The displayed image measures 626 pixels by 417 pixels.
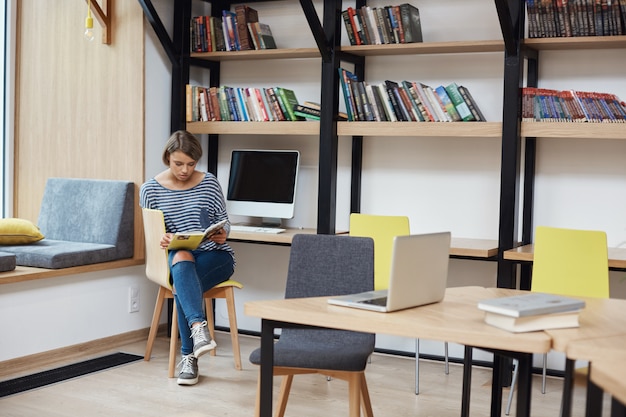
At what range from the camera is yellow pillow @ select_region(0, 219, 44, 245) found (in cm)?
467

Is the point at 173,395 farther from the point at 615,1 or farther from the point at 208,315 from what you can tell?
the point at 615,1

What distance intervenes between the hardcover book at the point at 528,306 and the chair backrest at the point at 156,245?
2.25 meters

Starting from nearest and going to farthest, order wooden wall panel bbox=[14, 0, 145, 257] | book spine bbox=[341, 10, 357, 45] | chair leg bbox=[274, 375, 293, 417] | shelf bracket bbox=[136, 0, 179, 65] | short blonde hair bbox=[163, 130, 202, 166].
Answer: chair leg bbox=[274, 375, 293, 417] < short blonde hair bbox=[163, 130, 202, 166] < book spine bbox=[341, 10, 357, 45] < shelf bracket bbox=[136, 0, 179, 65] < wooden wall panel bbox=[14, 0, 145, 257]

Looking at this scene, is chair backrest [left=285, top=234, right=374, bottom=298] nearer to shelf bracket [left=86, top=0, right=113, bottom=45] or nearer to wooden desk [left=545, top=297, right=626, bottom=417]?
wooden desk [left=545, top=297, right=626, bottom=417]

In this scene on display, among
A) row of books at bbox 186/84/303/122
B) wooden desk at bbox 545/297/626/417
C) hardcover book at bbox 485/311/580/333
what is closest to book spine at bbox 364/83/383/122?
row of books at bbox 186/84/303/122

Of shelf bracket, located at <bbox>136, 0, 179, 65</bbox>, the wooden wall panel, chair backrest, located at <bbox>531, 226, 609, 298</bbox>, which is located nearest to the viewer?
chair backrest, located at <bbox>531, 226, 609, 298</bbox>

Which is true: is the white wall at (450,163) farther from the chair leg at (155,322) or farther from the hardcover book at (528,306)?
the hardcover book at (528,306)

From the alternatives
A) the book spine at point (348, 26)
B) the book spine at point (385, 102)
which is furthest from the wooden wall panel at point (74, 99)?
the book spine at point (385, 102)

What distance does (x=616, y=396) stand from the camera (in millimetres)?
1702

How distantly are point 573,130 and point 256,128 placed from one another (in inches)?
70.0

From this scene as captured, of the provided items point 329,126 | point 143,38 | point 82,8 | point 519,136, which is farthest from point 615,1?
point 82,8

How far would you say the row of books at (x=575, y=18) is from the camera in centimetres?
403

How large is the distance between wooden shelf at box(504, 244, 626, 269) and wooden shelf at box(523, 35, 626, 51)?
1.01 m

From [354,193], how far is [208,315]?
110 cm
